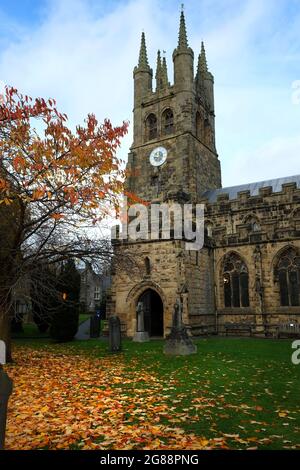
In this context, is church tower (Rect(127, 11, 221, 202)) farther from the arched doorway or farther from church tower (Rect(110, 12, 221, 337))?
the arched doorway

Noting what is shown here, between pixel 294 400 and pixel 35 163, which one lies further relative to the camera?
pixel 35 163

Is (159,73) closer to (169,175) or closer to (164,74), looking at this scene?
(164,74)

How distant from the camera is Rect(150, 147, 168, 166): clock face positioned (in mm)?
27969

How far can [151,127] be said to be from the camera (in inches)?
1200

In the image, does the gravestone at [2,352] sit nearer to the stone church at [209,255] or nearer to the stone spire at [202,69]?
the stone church at [209,255]

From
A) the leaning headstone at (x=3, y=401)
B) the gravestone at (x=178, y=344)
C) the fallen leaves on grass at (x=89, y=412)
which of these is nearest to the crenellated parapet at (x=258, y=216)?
the gravestone at (x=178, y=344)

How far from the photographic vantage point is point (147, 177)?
94.4ft

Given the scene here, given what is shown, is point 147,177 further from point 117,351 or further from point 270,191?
point 117,351

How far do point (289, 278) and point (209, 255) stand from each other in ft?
15.2

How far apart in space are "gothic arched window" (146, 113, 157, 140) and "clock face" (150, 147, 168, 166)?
6.48ft

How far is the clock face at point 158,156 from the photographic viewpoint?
2797 cm

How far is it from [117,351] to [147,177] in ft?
59.4

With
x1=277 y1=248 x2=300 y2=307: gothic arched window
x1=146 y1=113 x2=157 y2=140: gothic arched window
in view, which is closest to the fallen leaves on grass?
x1=277 y1=248 x2=300 y2=307: gothic arched window
